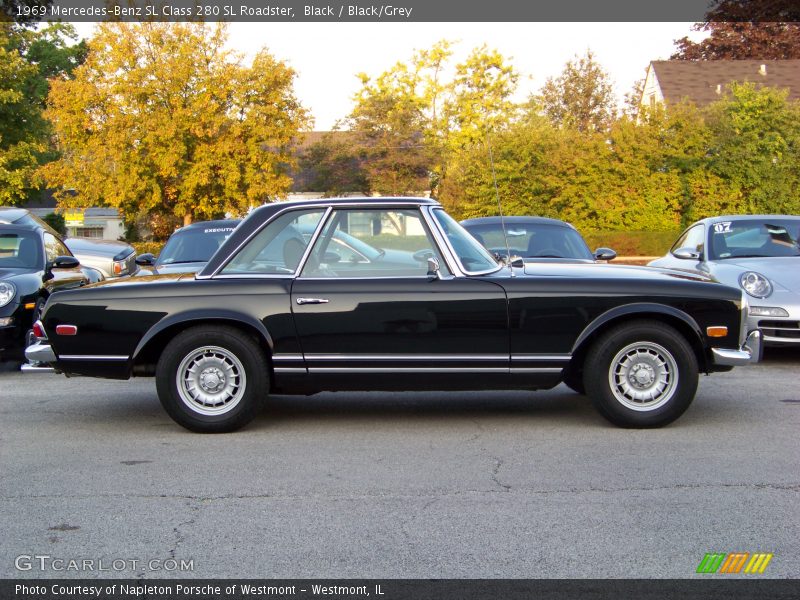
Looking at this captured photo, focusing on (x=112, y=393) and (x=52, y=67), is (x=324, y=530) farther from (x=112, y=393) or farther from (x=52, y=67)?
(x=52, y=67)

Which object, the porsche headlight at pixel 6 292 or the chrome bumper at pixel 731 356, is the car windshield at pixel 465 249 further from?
the porsche headlight at pixel 6 292

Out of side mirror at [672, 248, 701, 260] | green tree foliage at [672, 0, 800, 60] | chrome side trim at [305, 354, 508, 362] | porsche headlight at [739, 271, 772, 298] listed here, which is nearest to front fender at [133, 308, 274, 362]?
chrome side trim at [305, 354, 508, 362]

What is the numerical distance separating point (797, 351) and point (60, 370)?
828 centimetres

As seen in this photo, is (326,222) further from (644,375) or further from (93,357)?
(644,375)

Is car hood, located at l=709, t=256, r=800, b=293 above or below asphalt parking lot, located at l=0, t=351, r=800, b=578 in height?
above

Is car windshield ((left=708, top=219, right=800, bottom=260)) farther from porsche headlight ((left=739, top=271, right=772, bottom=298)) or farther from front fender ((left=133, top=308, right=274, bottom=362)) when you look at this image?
front fender ((left=133, top=308, right=274, bottom=362))

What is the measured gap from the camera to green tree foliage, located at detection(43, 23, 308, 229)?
3825cm

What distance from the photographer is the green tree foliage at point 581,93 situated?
5638 centimetres

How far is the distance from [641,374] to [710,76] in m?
42.3

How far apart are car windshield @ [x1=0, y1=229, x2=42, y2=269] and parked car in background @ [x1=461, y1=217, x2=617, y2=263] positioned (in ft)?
16.0

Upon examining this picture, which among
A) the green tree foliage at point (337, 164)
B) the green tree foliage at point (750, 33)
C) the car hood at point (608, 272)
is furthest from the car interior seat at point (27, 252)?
the green tree foliage at point (750, 33)

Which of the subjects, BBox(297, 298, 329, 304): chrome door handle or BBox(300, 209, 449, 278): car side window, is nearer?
BBox(297, 298, 329, 304): chrome door handle

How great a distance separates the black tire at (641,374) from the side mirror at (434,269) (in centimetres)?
116

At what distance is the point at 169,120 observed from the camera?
3806 cm
